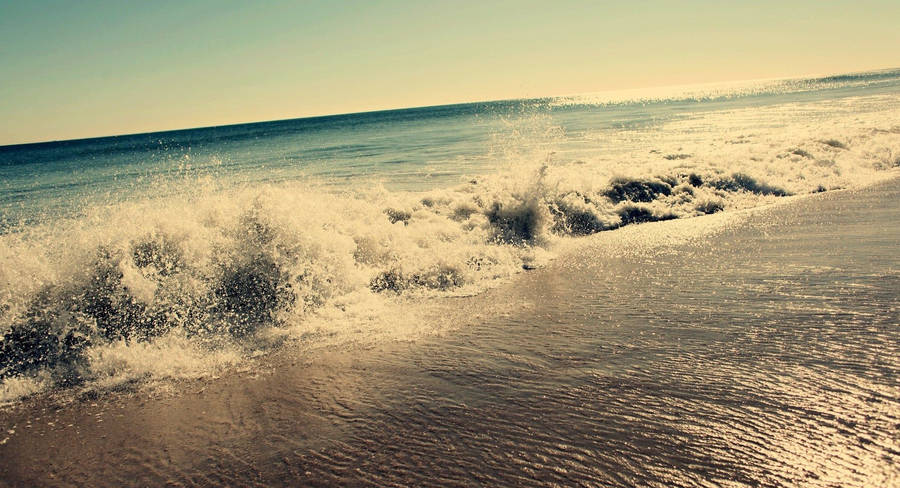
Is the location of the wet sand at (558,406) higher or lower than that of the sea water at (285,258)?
lower

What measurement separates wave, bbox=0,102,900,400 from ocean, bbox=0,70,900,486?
34 millimetres

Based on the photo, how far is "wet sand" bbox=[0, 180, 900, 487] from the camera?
3.26 metres

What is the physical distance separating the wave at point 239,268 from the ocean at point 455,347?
0.03 m

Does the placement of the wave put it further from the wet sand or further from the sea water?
the wet sand

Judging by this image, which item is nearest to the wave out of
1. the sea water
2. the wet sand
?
the sea water

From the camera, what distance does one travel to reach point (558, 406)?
13.0ft

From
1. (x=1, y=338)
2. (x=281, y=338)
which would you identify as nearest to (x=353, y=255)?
(x=281, y=338)

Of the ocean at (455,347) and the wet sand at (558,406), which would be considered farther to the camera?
the ocean at (455,347)

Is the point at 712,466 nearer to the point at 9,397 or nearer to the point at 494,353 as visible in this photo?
the point at 494,353

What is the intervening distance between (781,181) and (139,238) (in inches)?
573

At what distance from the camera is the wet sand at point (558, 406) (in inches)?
128

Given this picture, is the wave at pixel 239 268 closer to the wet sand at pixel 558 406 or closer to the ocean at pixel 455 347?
the ocean at pixel 455 347

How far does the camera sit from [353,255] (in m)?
8.53

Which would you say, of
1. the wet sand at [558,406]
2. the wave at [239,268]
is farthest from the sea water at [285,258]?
the wet sand at [558,406]
